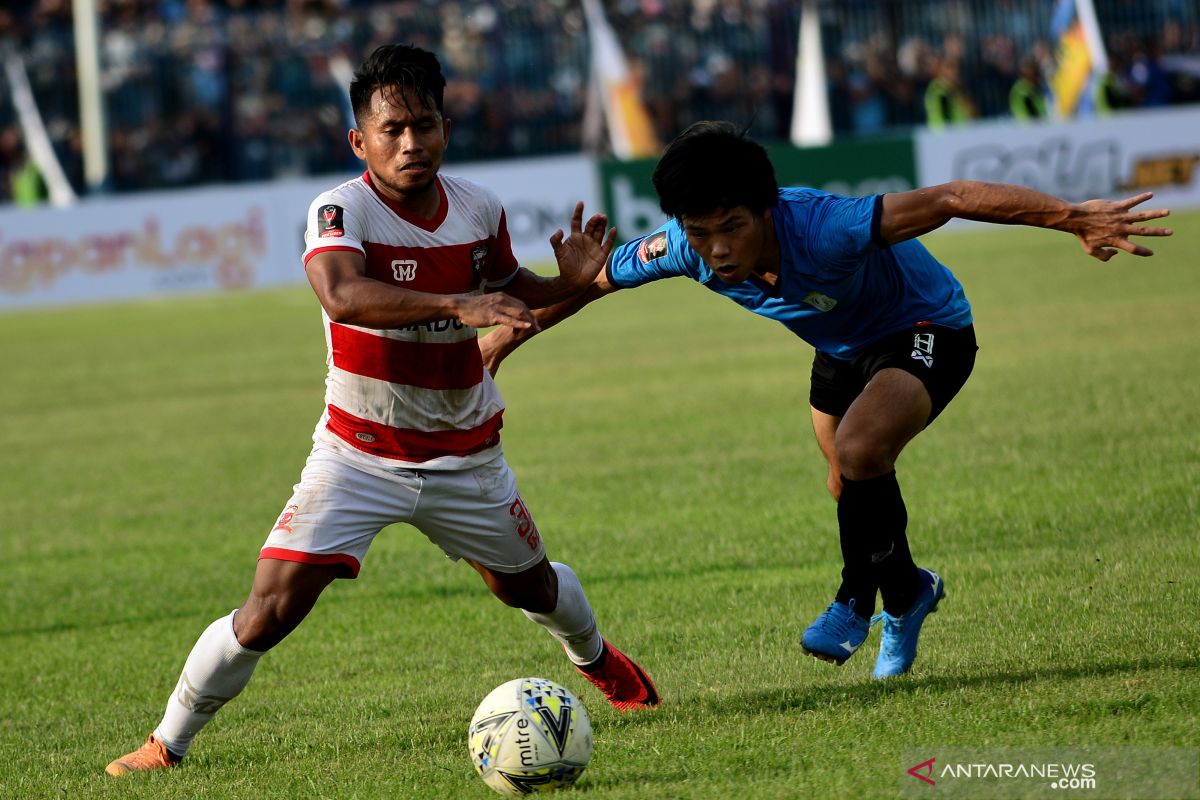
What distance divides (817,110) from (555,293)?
2503 centimetres

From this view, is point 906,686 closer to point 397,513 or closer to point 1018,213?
point 1018,213

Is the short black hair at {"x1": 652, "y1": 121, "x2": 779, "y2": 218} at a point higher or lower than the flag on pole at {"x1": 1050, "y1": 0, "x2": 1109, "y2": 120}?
higher

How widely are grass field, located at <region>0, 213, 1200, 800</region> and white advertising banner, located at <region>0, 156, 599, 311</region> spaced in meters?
10.7

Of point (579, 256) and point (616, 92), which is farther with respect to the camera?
point (616, 92)

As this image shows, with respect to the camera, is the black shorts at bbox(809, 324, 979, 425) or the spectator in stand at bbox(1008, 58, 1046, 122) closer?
the black shorts at bbox(809, 324, 979, 425)

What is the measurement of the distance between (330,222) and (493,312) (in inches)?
30.9

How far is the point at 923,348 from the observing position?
224 inches

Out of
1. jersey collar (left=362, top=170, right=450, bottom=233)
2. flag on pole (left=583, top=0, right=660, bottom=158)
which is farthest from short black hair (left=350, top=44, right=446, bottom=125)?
flag on pole (left=583, top=0, right=660, bottom=158)

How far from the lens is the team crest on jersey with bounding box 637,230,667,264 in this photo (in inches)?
225

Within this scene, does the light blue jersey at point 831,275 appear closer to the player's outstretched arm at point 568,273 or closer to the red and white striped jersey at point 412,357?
the player's outstretched arm at point 568,273

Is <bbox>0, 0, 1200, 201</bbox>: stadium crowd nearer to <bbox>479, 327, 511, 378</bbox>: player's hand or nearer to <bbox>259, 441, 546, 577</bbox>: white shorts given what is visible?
<bbox>479, 327, 511, 378</bbox>: player's hand

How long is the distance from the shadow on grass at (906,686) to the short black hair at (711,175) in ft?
5.50

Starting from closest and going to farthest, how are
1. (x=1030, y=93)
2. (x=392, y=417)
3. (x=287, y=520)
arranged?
(x=287, y=520)
(x=392, y=417)
(x=1030, y=93)

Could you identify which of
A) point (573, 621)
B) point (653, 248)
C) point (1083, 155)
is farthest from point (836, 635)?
point (1083, 155)
